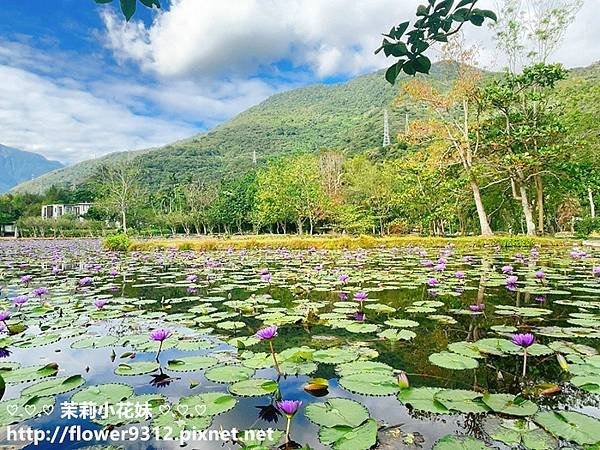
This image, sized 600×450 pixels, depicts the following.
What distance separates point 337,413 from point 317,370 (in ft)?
2.14

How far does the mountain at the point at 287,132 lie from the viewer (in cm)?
6706

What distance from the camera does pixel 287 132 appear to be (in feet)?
334

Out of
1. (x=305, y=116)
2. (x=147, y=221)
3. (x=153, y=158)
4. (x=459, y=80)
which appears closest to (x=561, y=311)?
(x=459, y=80)

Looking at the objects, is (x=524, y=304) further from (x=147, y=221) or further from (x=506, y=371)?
(x=147, y=221)

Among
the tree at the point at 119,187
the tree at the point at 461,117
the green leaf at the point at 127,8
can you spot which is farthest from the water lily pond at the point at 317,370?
the tree at the point at 119,187

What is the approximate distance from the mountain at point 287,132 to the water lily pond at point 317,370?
158ft

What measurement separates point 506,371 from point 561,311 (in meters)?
2.07

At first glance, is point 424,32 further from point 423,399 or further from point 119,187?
point 119,187

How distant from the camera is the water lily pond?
67.2 inches

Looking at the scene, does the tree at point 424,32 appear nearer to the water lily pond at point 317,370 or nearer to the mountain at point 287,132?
the water lily pond at point 317,370

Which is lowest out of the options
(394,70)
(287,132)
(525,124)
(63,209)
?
(394,70)

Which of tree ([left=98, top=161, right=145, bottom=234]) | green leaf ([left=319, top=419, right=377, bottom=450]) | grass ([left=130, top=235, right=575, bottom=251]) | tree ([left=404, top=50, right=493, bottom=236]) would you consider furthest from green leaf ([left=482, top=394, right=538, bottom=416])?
tree ([left=98, top=161, right=145, bottom=234])

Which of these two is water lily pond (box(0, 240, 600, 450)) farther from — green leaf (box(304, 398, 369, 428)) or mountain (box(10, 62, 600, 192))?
mountain (box(10, 62, 600, 192))

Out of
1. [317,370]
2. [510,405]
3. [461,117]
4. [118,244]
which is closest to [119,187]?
[118,244]
